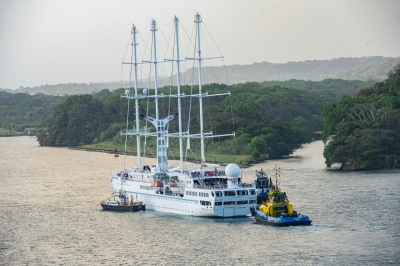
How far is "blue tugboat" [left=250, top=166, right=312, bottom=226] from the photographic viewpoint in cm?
7069

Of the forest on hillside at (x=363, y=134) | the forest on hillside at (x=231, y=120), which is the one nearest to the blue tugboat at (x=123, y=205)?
the forest on hillside at (x=363, y=134)

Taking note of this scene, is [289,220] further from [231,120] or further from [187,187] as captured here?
[231,120]

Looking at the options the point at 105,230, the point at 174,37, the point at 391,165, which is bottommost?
the point at 105,230

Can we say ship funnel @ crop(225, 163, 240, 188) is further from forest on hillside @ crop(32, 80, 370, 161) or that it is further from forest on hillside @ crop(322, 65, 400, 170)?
forest on hillside @ crop(32, 80, 370, 161)

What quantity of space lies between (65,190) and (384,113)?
40.6m

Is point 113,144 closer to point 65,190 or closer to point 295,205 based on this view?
point 65,190

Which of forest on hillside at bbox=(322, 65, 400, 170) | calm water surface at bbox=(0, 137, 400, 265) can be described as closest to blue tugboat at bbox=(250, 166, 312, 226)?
calm water surface at bbox=(0, 137, 400, 265)

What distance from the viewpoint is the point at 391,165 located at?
10894 centimetres

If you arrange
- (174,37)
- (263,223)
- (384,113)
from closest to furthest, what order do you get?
(263,223)
(174,37)
(384,113)

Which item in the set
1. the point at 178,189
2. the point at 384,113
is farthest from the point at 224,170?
the point at 384,113

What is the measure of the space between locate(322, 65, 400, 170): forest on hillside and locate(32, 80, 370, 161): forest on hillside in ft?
35.3

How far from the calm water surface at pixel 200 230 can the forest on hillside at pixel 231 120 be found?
90.9 ft

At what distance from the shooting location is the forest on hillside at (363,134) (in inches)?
4269

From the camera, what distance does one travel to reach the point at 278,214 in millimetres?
71500
